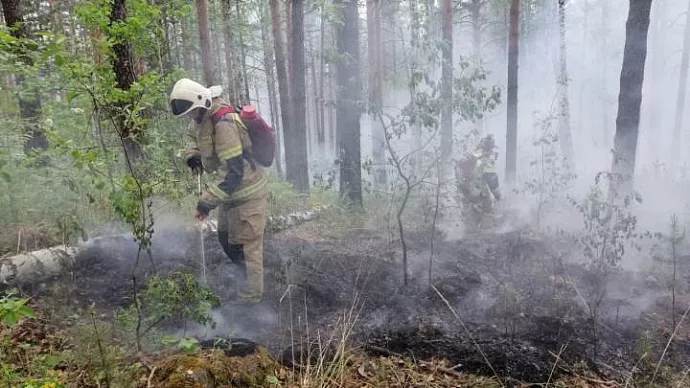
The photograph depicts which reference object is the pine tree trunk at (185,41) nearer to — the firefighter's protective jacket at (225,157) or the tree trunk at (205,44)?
the tree trunk at (205,44)

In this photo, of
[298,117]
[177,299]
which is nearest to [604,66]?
[298,117]

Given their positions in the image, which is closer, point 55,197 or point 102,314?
point 102,314

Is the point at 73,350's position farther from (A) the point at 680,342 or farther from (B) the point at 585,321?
(A) the point at 680,342

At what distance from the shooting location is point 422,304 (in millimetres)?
4715

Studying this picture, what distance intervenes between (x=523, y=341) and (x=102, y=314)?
3.75m

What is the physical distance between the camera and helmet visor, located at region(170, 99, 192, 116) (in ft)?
12.5

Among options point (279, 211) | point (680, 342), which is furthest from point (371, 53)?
point (680, 342)

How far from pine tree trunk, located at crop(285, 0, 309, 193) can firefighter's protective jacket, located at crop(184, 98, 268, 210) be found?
601cm

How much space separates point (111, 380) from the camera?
→ 250 cm

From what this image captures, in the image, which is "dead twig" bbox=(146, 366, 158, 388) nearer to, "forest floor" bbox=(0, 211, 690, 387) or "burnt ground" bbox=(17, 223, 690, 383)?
"forest floor" bbox=(0, 211, 690, 387)

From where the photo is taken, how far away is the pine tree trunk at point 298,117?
396 inches

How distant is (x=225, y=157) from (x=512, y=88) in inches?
438

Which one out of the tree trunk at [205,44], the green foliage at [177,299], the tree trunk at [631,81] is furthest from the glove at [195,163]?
the tree trunk at [205,44]

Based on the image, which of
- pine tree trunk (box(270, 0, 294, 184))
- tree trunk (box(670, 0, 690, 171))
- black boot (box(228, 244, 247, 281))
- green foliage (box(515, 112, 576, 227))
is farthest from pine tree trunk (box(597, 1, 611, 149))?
black boot (box(228, 244, 247, 281))
